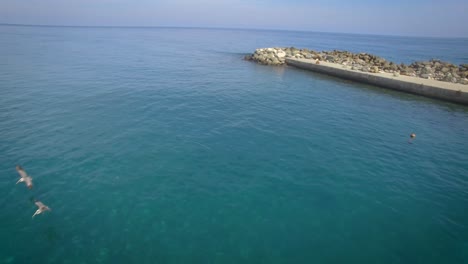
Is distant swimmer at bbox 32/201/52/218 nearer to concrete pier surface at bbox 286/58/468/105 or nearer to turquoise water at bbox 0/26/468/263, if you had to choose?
turquoise water at bbox 0/26/468/263

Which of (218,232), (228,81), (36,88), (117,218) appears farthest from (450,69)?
(36,88)

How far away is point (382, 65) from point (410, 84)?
1433 cm

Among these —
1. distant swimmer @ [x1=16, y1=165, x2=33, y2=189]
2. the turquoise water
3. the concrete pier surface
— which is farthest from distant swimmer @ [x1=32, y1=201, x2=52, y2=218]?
the concrete pier surface

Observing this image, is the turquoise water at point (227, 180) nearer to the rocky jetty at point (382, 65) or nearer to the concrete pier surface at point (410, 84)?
the concrete pier surface at point (410, 84)

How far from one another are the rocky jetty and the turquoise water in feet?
46.1

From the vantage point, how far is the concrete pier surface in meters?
29.1

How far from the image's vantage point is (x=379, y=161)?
1616cm

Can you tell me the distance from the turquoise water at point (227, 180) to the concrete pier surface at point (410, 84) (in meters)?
3.97

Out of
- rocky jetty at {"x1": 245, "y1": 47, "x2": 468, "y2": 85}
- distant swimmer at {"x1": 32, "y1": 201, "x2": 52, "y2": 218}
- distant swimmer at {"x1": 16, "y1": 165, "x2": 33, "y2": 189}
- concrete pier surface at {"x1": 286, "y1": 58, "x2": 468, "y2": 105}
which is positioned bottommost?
distant swimmer at {"x1": 32, "y1": 201, "x2": 52, "y2": 218}

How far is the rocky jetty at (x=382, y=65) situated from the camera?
37.5 m

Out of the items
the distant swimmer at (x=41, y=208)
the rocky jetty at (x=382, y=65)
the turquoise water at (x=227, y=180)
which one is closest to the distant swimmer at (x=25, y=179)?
the turquoise water at (x=227, y=180)

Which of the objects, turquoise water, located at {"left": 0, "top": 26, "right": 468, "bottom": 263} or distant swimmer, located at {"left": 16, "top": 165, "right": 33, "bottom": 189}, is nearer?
turquoise water, located at {"left": 0, "top": 26, "right": 468, "bottom": 263}

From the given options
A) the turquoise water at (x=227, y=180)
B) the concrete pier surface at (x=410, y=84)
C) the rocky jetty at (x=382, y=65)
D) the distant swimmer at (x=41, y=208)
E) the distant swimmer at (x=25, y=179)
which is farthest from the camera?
the rocky jetty at (x=382, y=65)

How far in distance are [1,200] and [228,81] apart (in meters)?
28.7
